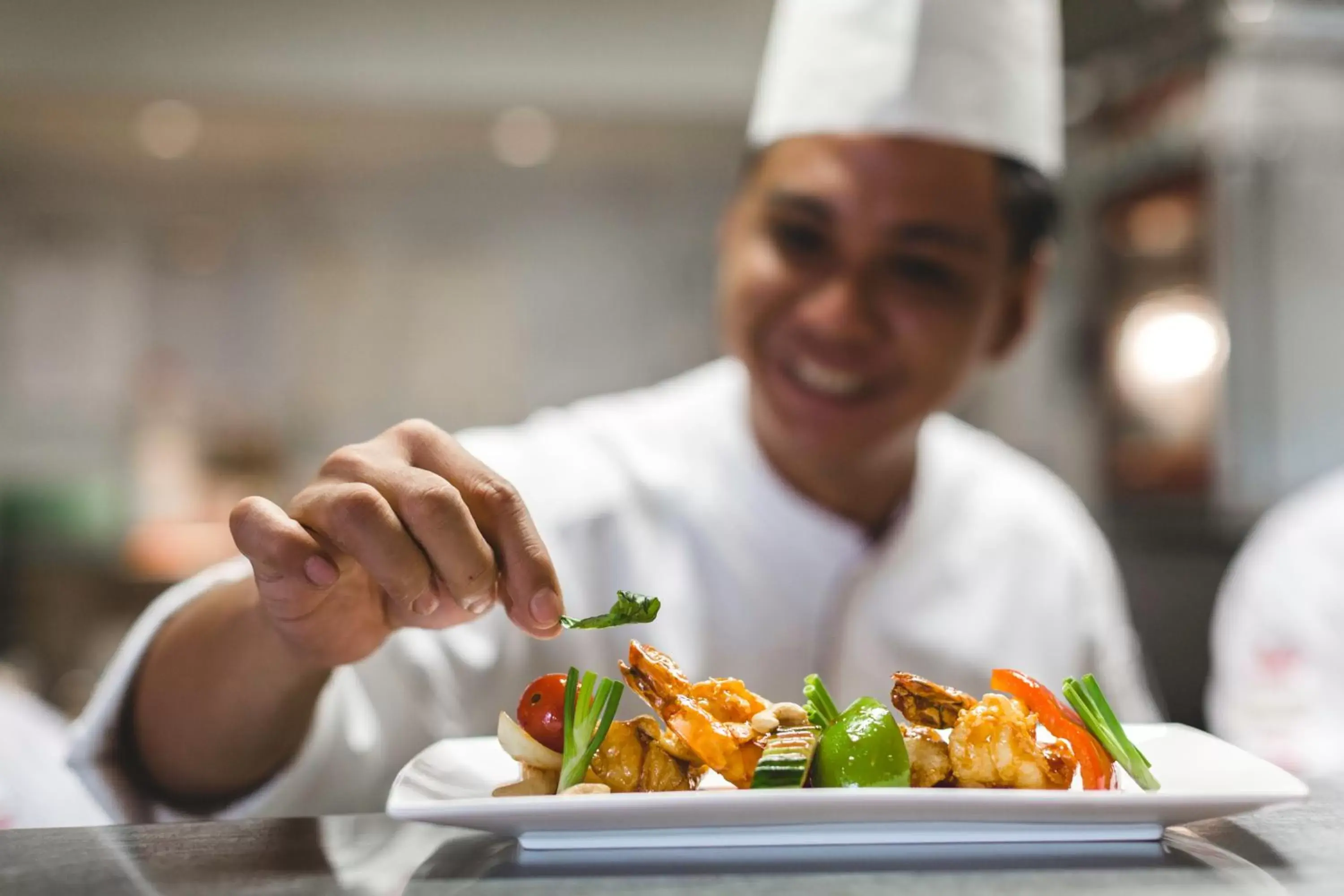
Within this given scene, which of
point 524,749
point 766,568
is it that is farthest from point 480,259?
point 524,749

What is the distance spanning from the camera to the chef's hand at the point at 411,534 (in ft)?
2.45

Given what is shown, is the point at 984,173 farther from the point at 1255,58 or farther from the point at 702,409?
the point at 1255,58

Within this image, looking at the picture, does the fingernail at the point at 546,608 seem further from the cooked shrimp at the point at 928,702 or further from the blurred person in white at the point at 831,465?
the blurred person in white at the point at 831,465

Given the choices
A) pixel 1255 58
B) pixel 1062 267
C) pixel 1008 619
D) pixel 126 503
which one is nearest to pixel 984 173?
pixel 1008 619

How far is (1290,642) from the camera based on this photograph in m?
2.54

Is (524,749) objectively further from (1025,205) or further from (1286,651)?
(1286,651)

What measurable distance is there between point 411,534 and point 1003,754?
379mm

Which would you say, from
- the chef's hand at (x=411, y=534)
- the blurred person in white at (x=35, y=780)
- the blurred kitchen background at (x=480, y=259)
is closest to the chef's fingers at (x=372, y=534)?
the chef's hand at (x=411, y=534)

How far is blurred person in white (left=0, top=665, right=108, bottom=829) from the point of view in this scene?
50.1 inches

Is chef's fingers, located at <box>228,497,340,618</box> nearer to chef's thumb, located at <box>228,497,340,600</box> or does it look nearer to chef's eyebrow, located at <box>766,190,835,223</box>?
chef's thumb, located at <box>228,497,340,600</box>

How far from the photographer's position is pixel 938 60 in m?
1.66

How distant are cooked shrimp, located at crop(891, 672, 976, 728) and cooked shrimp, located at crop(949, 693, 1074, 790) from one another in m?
0.03

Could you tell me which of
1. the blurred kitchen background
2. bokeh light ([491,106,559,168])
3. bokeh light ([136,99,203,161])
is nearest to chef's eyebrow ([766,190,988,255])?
the blurred kitchen background

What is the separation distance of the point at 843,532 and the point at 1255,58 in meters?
2.42
